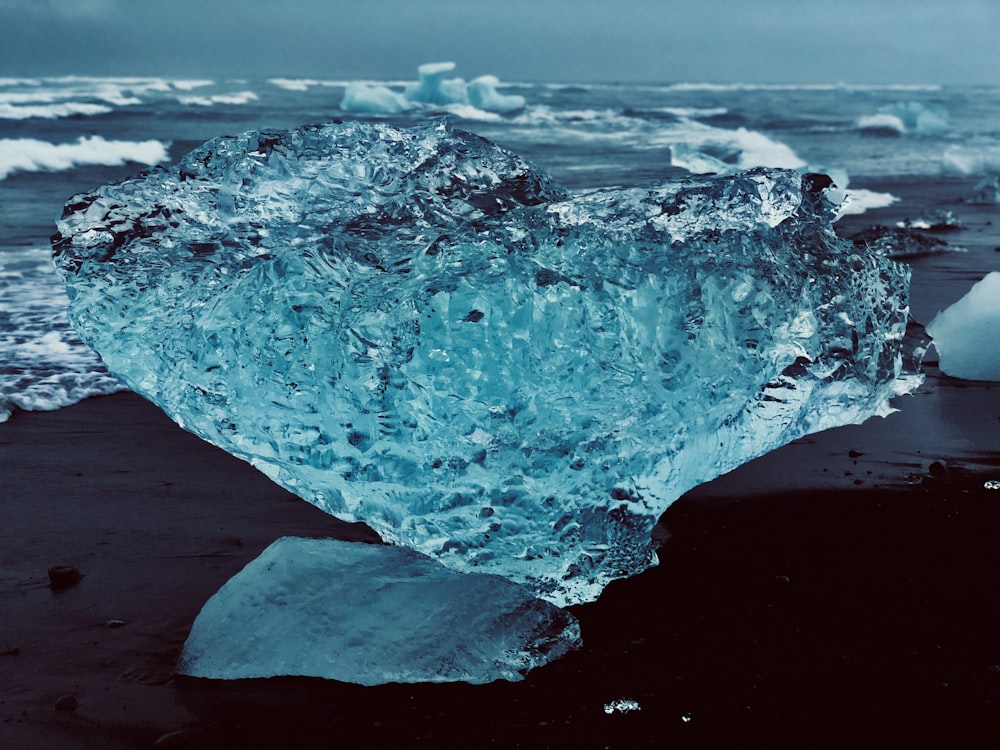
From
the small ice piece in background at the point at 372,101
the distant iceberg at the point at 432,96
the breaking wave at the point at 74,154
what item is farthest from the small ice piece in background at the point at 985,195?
the small ice piece in background at the point at 372,101

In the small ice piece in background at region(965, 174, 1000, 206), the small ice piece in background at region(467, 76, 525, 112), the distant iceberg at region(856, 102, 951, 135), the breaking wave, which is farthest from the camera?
the small ice piece in background at region(467, 76, 525, 112)

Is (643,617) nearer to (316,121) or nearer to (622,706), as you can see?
(622,706)

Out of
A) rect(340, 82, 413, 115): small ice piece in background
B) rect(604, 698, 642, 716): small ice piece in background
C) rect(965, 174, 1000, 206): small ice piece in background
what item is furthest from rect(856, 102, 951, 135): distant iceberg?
rect(604, 698, 642, 716): small ice piece in background

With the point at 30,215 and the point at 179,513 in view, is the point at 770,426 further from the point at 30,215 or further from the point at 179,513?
the point at 30,215

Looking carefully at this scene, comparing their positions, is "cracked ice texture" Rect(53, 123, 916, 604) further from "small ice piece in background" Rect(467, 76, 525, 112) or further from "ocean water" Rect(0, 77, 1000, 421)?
"small ice piece in background" Rect(467, 76, 525, 112)

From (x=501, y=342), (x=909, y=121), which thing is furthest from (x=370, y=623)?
(x=909, y=121)
